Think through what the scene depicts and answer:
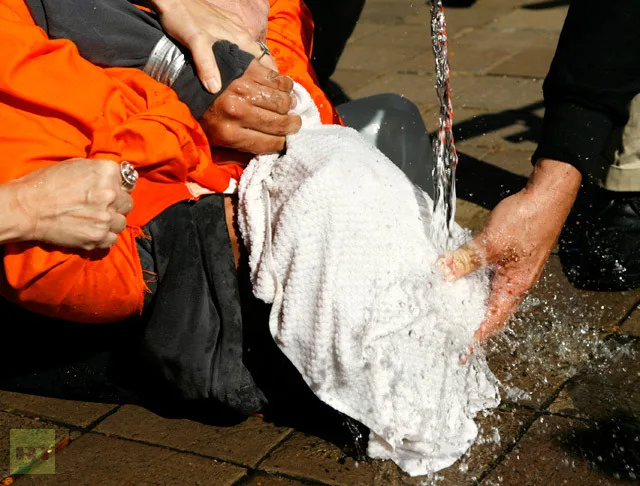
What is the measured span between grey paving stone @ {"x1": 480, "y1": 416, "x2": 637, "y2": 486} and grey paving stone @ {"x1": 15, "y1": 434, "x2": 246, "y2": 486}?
0.68 m

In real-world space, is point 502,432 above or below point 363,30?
above

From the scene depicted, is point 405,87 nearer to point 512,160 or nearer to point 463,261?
point 512,160

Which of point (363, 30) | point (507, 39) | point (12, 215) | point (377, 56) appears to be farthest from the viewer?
point (363, 30)

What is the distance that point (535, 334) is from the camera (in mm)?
2939

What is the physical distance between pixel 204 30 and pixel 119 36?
0.76 feet

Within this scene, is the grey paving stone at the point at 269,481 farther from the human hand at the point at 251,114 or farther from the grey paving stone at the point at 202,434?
the human hand at the point at 251,114

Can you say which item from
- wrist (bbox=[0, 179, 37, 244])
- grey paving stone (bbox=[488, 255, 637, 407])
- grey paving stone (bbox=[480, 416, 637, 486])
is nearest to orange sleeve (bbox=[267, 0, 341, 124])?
grey paving stone (bbox=[488, 255, 637, 407])

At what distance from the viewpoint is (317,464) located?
2402 mm

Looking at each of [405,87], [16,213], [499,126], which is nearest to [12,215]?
[16,213]

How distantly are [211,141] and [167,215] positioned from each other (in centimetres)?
24

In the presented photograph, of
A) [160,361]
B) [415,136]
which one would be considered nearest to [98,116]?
[160,361]

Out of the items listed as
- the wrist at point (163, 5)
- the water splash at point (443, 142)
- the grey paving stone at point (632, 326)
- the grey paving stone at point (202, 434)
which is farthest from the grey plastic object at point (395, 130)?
the grey paving stone at point (202, 434)

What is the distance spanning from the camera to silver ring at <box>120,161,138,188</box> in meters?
2.22
